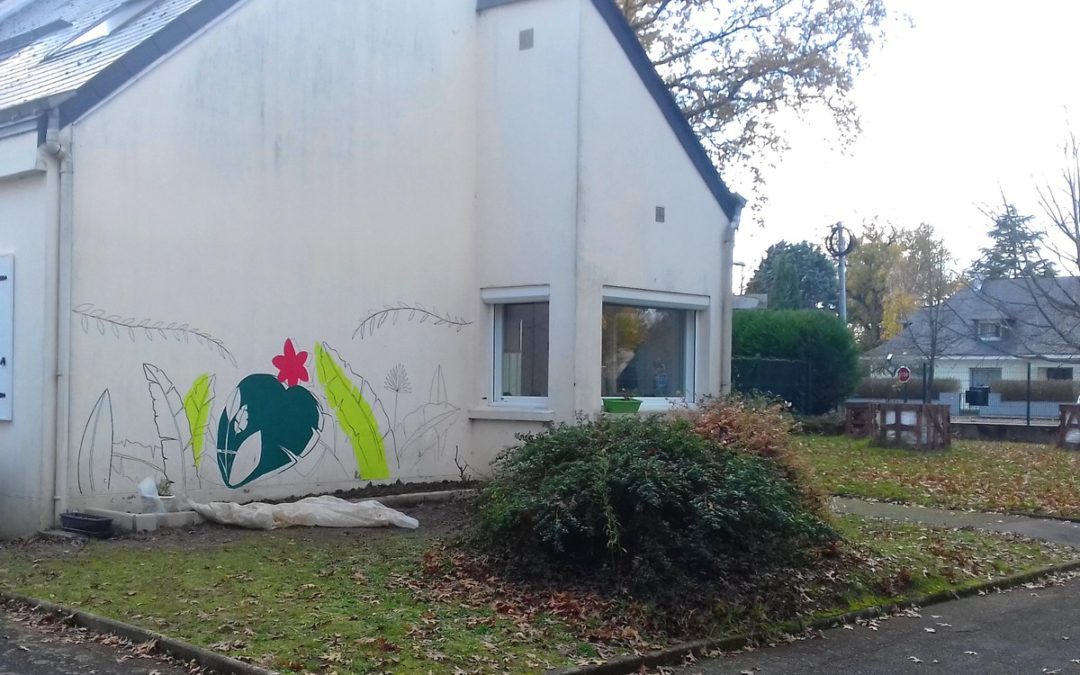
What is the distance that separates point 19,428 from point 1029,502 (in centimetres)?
1232

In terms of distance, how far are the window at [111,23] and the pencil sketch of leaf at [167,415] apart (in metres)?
4.26

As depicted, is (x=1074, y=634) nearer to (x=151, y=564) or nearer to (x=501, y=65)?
(x=151, y=564)

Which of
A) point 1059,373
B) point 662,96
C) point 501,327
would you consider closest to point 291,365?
point 501,327

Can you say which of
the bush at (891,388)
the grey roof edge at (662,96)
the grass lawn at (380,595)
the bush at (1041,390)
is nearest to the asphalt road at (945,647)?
the grass lawn at (380,595)

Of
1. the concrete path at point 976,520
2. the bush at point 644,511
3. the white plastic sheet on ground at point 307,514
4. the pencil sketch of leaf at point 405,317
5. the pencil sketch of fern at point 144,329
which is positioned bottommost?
the concrete path at point 976,520

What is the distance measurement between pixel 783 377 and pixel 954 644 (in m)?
20.8

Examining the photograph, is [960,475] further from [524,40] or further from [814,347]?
[814,347]

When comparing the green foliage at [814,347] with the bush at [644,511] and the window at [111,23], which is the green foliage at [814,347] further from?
the bush at [644,511]

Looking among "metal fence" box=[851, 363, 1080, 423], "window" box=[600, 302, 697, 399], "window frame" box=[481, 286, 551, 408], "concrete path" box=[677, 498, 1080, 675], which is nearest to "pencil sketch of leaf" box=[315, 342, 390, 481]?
"window frame" box=[481, 286, 551, 408]

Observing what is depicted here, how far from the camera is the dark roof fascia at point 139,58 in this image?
1061 cm

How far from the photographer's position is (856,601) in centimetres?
882

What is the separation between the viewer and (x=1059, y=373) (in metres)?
49.5

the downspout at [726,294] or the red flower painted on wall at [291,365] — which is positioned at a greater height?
the downspout at [726,294]

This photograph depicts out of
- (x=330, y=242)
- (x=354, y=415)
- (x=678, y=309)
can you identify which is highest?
(x=330, y=242)
